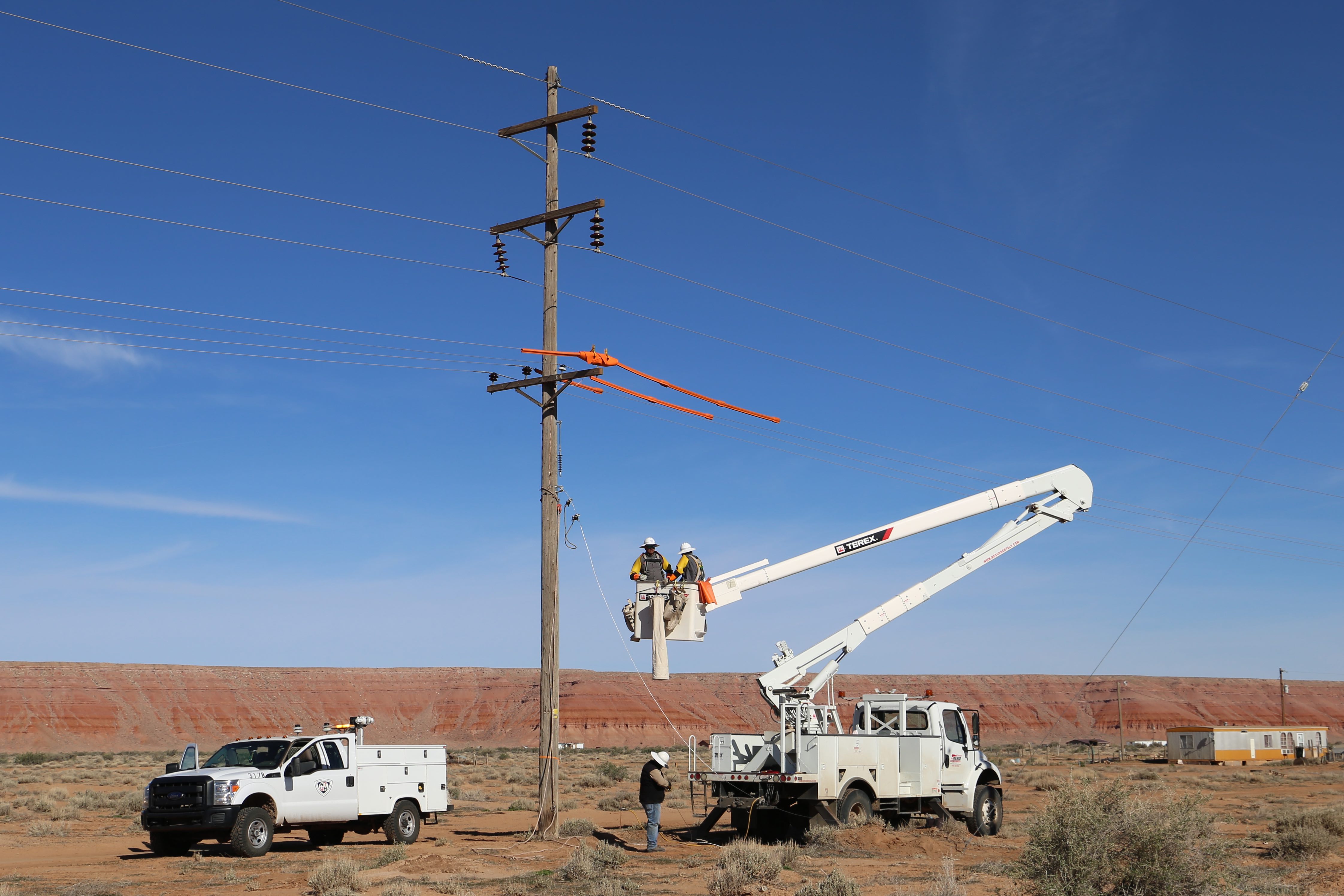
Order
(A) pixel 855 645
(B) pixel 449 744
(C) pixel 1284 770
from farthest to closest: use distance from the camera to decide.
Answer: (B) pixel 449 744
(C) pixel 1284 770
(A) pixel 855 645

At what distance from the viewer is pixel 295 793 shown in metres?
20.7

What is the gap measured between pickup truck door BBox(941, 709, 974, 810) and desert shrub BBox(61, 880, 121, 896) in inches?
575

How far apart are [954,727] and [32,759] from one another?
62881 millimetres

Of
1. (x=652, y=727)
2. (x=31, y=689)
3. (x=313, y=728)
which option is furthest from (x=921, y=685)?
(x=31, y=689)

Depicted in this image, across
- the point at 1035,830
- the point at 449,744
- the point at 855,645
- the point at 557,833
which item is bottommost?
the point at 449,744

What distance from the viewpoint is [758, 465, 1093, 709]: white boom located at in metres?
22.1

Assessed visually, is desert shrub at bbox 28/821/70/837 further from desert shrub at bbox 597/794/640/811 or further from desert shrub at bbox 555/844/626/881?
desert shrub at bbox 555/844/626/881

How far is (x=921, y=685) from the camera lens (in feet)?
418

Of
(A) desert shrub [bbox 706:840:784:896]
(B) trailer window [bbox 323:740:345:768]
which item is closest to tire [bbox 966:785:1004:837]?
(A) desert shrub [bbox 706:840:784:896]

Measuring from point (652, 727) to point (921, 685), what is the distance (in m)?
33.7

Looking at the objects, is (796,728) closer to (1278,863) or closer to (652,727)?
(1278,863)

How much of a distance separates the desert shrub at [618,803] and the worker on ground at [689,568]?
12.8m

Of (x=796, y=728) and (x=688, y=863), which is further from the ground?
(x=796, y=728)

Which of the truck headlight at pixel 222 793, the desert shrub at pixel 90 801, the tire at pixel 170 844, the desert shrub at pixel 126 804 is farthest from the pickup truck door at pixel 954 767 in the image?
the desert shrub at pixel 90 801
